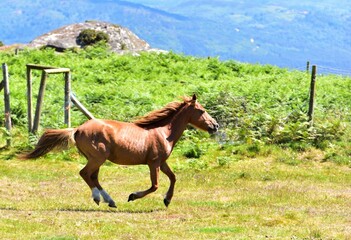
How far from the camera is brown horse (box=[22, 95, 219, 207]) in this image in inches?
620

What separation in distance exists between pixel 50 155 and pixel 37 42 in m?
32.6

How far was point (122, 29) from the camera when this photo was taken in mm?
57469

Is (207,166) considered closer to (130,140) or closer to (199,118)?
(199,118)

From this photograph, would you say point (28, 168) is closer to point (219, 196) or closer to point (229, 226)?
point (219, 196)

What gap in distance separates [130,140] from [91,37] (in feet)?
126

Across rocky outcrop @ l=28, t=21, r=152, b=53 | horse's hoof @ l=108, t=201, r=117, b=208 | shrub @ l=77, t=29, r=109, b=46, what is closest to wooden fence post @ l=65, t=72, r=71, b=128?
horse's hoof @ l=108, t=201, r=117, b=208

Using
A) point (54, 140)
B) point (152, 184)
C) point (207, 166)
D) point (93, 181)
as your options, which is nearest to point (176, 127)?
point (152, 184)

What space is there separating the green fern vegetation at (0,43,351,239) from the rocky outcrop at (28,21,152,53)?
1155 centimetres

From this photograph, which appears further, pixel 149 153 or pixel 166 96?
pixel 166 96

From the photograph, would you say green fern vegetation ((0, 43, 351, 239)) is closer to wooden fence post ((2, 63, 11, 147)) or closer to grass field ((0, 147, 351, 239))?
grass field ((0, 147, 351, 239))

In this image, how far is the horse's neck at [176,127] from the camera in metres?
16.7

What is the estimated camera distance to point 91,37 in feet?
176

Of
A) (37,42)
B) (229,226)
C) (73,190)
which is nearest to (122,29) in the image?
(37,42)

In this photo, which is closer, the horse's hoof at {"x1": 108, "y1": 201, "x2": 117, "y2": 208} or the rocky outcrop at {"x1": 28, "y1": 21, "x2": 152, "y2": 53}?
the horse's hoof at {"x1": 108, "y1": 201, "x2": 117, "y2": 208}
